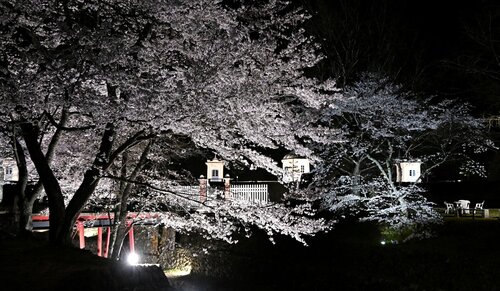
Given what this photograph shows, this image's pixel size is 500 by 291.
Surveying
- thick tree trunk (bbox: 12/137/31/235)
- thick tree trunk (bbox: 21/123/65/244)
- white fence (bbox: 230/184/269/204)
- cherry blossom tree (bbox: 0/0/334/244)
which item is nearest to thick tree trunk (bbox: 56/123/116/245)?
cherry blossom tree (bbox: 0/0/334/244)

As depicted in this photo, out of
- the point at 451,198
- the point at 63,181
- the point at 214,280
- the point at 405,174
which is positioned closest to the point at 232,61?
the point at 63,181

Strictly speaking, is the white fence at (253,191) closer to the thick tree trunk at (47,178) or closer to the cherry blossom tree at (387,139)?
the cherry blossom tree at (387,139)

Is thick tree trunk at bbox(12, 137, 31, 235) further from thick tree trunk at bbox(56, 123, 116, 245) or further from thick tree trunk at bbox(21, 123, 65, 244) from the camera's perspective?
Result: thick tree trunk at bbox(56, 123, 116, 245)

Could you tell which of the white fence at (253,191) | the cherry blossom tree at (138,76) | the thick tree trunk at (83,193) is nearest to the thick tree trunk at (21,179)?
the cherry blossom tree at (138,76)

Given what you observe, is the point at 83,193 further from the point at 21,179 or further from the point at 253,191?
the point at 253,191

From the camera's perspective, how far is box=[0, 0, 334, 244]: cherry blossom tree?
6391mm

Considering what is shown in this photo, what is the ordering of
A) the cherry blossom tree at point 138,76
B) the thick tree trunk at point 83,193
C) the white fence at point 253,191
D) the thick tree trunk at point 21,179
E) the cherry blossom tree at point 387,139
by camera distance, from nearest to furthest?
the cherry blossom tree at point 138,76
the thick tree trunk at point 83,193
the thick tree trunk at point 21,179
the cherry blossom tree at point 387,139
the white fence at point 253,191

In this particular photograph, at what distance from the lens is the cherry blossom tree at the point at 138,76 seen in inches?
252

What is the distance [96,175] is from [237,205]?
2.64 metres

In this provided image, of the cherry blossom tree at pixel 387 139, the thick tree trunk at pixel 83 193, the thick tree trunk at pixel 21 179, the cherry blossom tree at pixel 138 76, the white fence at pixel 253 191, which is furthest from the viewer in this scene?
the white fence at pixel 253 191

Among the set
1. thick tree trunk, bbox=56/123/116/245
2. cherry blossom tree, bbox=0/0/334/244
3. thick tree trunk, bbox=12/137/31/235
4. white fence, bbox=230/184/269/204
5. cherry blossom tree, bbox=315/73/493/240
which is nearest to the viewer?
cherry blossom tree, bbox=0/0/334/244

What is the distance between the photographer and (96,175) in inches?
290

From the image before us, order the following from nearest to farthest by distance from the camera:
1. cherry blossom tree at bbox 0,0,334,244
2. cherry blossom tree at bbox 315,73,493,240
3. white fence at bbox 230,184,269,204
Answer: cherry blossom tree at bbox 0,0,334,244, cherry blossom tree at bbox 315,73,493,240, white fence at bbox 230,184,269,204

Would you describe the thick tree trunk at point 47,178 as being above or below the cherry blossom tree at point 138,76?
below
